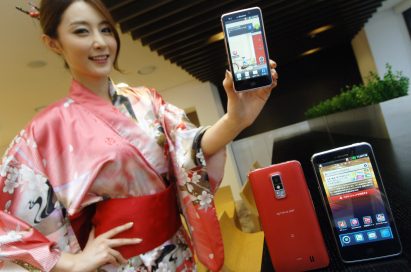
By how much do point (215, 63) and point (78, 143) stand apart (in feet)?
15.7

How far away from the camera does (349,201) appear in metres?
0.54

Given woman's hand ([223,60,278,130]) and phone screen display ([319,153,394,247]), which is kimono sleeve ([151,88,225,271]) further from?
phone screen display ([319,153,394,247])

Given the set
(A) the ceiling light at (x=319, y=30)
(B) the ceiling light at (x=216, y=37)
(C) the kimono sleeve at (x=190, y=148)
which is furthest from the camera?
(A) the ceiling light at (x=319, y=30)

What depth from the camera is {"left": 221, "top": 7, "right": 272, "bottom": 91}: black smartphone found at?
600 mm

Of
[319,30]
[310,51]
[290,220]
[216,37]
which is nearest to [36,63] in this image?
[216,37]

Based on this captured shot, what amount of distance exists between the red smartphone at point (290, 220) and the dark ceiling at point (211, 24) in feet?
8.16

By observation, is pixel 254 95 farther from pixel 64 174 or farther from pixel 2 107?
pixel 2 107

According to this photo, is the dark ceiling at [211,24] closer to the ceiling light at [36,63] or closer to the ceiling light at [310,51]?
the ceiling light at [310,51]

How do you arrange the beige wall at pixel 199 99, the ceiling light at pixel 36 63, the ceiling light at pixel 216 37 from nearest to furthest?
the ceiling light at pixel 36 63 < the ceiling light at pixel 216 37 < the beige wall at pixel 199 99

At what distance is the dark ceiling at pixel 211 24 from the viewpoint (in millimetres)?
3000

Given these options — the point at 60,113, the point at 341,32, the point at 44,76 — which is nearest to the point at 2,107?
the point at 44,76

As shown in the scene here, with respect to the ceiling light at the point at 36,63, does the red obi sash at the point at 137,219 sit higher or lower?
lower

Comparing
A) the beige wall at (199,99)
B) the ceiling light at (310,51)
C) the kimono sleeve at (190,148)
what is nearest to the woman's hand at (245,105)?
the kimono sleeve at (190,148)

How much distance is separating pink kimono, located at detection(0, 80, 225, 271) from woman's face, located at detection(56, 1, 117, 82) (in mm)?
68
